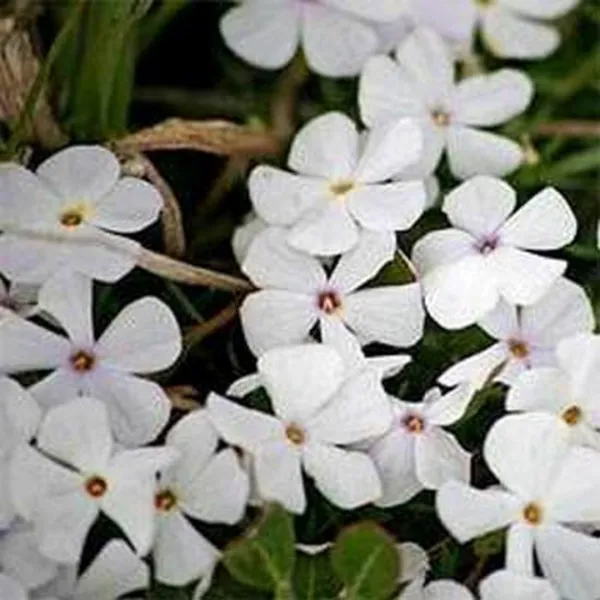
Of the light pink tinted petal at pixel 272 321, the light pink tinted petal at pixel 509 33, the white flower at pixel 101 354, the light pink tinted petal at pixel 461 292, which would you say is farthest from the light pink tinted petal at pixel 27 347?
the light pink tinted petal at pixel 509 33

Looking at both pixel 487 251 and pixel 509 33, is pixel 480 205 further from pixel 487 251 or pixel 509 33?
pixel 509 33

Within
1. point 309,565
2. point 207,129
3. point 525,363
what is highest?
point 207,129

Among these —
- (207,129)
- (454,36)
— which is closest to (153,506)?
(207,129)

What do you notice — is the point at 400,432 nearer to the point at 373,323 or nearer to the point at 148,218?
the point at 373,323

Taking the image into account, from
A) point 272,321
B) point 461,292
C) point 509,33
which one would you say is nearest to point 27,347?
point 272,321

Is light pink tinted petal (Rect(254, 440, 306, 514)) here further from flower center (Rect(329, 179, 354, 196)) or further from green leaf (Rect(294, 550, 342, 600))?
flower center (Rect(329, 179, 354, 196))

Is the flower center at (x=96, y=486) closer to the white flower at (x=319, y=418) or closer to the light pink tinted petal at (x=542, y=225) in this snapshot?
the white flower at (x=319, y=418)
